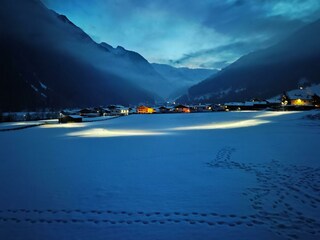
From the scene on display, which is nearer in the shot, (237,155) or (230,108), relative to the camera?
(237,155)

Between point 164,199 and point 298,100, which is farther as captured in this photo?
point 298,100

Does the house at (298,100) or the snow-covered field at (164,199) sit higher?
the house at (298,100)

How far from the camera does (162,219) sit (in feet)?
19.2

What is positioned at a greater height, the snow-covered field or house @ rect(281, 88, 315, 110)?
house @ rect(281, 88, 315, 110)

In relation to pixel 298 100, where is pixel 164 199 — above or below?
below

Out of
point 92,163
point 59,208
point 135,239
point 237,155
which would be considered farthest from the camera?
point 237,155

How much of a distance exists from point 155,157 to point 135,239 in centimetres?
864

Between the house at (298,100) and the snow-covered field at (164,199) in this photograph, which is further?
the house at (298,100)

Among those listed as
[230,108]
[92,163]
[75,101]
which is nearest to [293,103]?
[230,108]

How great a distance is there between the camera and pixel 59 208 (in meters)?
6.61

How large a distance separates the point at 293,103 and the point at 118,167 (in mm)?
91582

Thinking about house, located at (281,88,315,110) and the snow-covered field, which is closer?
the snow-covered field

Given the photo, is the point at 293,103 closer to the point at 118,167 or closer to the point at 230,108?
→ the point at 230,108

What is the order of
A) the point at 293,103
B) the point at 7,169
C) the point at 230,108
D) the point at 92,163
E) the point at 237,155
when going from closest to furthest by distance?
the point at 7,169
the point at 92,163
the point at 237,155
the point at 293,103
the point at 230,108
